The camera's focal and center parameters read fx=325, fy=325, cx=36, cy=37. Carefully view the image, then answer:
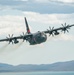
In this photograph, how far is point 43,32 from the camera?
511ft

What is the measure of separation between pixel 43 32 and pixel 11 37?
15690 millimetres

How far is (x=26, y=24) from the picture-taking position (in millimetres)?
188875

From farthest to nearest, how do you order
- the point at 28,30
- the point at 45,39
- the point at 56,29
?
1. the point at 28,30
2. the point at 56,29
3. the point at 45,39

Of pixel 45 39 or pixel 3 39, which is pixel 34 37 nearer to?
pixel 45 39

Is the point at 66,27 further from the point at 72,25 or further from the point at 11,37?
the point at 11,37

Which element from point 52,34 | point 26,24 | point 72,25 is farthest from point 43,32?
point 26,24

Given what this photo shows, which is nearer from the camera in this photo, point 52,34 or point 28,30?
point 52,34

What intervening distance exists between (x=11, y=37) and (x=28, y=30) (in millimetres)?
24421

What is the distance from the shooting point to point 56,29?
159250 mm

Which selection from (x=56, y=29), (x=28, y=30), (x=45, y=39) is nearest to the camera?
(x=45, y=39)

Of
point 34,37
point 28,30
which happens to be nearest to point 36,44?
point 34,37

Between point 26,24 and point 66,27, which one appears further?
point 26,24

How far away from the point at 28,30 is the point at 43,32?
25524 millimetres

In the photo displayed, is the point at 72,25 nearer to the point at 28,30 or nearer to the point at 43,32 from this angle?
the point at 43,32
